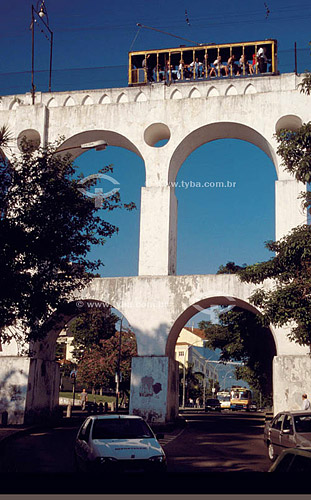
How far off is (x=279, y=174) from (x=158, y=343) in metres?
8.08

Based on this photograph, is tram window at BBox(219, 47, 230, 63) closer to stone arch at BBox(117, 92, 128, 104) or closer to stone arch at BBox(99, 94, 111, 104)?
stone arch at BBox(117, 92, 128, 104)

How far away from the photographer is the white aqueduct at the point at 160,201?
2230 centimetres

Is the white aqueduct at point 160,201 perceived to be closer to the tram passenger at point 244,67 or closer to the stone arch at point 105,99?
the stone arch at point 105,99

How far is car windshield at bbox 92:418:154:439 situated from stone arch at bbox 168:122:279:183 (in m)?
14.7

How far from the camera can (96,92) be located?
2619 centimetres

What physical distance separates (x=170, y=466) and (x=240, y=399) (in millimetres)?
48025

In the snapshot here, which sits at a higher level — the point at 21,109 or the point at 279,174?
the point at 21,109

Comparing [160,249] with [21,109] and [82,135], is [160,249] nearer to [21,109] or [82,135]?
[82,135]

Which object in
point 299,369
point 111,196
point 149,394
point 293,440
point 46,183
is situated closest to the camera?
point 293,440

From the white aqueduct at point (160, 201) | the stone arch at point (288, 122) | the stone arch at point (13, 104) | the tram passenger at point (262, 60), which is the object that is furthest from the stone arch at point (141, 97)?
the stone arch at point (288, 122)

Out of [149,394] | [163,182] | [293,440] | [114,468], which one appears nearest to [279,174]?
[163,182]

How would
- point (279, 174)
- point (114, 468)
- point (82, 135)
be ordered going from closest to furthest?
1. point (114, 468)
2. point (279, 174)
3. point (82, 135)

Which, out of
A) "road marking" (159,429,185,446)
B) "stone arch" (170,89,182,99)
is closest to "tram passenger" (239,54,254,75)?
"stone arch" (170,89,182,99)

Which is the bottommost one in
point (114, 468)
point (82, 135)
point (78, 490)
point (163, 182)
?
point (114, 468)
